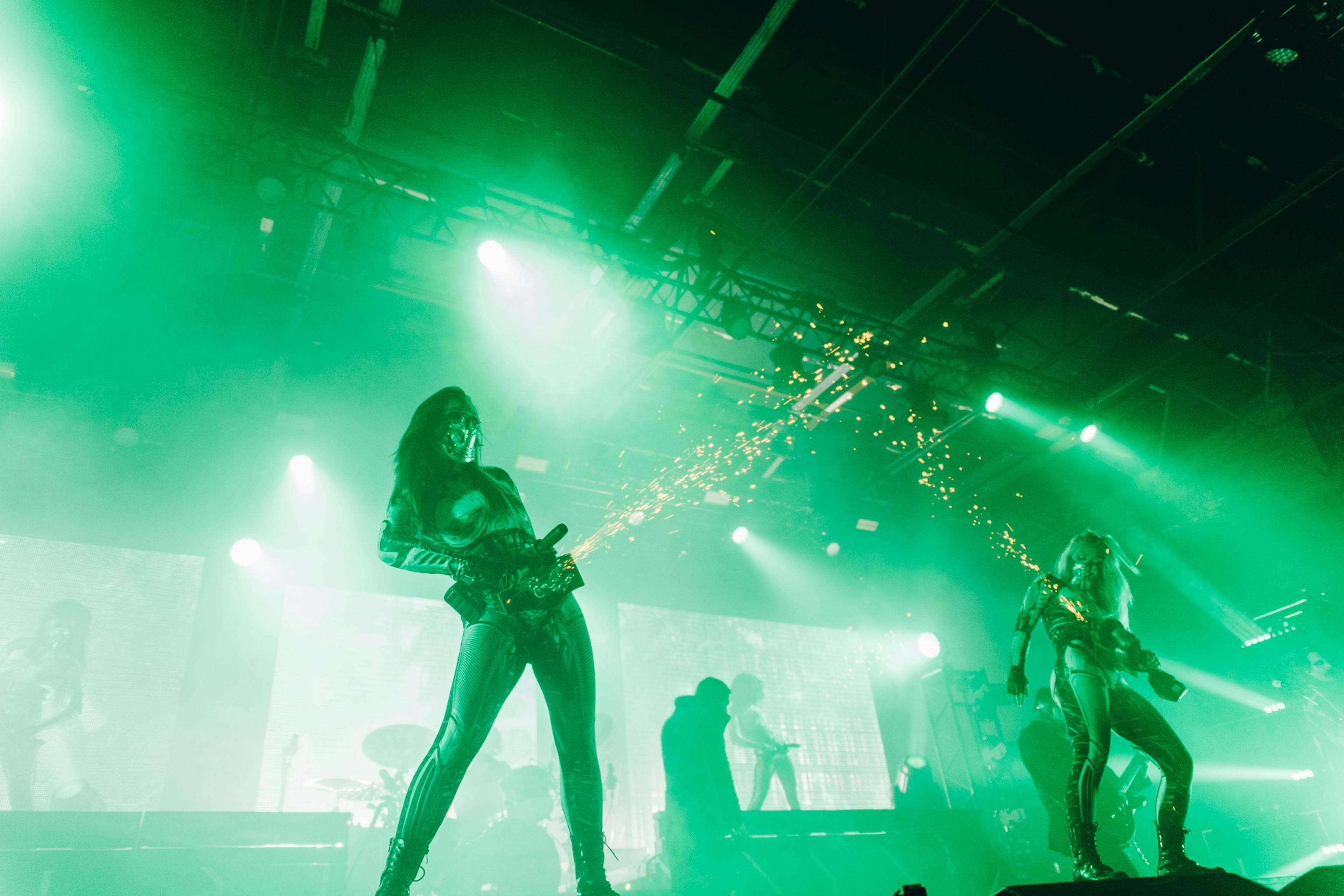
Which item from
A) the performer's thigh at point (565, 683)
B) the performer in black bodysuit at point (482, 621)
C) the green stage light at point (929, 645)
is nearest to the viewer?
the performer in black bodysuit at point (482, 621)

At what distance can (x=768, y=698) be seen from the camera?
12.1 m

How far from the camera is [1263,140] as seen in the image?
325 inches

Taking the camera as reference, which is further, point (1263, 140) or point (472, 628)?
point (1263, 140)

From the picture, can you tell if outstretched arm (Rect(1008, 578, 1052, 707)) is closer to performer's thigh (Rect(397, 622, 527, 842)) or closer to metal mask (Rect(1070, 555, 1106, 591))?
metal mask (Rect(1070, 555, 1106, 591))

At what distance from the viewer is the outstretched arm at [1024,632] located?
4.60 meters

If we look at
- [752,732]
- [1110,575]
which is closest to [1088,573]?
[1110,575]

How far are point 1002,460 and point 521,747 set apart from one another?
9.64m

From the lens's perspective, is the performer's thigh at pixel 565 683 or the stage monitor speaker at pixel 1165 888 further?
the performer's thigh at pixel 565 683

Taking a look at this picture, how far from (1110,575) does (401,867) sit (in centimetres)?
417

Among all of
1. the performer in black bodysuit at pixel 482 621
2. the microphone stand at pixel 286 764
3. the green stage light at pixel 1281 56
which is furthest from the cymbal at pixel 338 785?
the green stage light at pixel 1281 56

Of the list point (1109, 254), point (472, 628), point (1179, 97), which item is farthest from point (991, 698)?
point (472, 628)

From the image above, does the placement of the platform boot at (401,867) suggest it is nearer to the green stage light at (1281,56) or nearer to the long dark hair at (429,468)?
the long dark hair at (429,468)

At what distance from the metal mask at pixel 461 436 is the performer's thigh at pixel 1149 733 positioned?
3.70m

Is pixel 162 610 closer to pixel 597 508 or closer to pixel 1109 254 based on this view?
pixel 597 508
